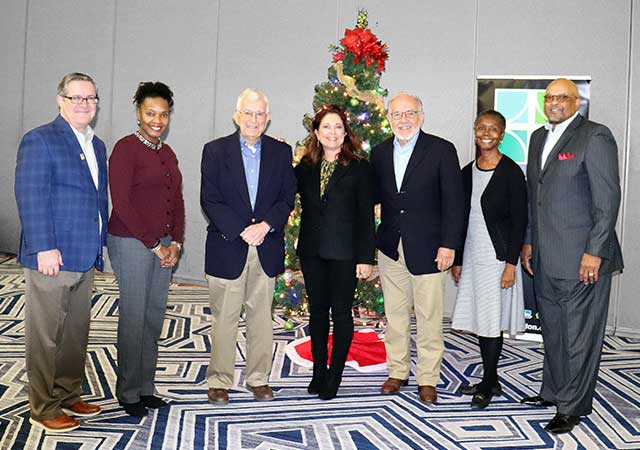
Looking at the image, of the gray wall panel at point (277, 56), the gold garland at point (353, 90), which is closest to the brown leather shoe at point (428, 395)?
the gold garland at point (353, 90)

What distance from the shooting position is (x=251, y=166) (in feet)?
11.9

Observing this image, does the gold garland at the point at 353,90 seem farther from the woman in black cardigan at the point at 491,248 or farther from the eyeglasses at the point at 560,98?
the eyeglasses at the point at 560,98

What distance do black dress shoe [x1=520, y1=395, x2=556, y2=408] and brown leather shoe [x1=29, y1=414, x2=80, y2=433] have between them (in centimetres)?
251

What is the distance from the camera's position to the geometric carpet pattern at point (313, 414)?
3.20 metres

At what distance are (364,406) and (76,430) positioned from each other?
1550mm

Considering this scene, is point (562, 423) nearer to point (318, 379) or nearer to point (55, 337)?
point (318, 379)

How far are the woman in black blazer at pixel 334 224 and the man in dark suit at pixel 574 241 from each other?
3.21ft

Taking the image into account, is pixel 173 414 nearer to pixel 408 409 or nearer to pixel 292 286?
pixel 408 409

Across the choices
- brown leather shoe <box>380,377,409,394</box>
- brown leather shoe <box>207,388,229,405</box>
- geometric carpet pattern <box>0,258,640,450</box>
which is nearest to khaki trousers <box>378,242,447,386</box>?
brown leather shoe <box>380,377,409,394</box>

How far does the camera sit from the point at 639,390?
13.7ft

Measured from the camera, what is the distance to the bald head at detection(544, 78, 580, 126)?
355cm

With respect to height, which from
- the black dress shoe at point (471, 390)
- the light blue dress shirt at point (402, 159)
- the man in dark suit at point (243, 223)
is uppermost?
the light blue dress shirt at point (402, 159)

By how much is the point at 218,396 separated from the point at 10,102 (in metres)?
7.20

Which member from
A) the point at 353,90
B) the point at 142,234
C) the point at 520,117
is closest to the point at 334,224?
the point at 142,234
